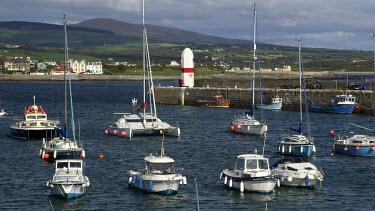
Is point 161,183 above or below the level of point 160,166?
below

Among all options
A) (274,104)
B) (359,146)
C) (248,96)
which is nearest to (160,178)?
(359,146)

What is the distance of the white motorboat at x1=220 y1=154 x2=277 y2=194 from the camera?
39.7 metres

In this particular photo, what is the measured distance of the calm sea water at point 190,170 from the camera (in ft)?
127

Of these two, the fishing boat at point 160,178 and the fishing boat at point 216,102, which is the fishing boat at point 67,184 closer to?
the fishing boat at point 160,178

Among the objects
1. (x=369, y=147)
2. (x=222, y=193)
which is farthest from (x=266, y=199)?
(x=369, y=147)

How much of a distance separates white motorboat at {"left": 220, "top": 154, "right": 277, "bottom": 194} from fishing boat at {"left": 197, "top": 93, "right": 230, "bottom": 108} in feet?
212

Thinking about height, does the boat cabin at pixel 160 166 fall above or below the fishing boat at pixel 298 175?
above

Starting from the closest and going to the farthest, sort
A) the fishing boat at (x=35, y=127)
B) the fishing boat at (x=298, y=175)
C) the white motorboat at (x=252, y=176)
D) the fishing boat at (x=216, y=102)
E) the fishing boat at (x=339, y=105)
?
the white motorboat at (x=252, y=176), the fishing boat at (x=298, y=175), the fishing boat at (x=35, y=127), the fishing boat at (x=339, y=105), the fishing boat at (x=216, y=102)

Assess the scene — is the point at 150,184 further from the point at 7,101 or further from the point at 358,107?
the point at 7,101

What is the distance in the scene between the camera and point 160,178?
39.2 metres

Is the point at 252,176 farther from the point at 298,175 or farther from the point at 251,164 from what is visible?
the point at 298,175

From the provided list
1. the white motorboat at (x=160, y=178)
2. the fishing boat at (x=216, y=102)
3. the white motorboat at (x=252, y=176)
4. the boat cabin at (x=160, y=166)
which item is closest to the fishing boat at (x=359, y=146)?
the white motorboat at (x=252, y=176)

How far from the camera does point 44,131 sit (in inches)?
2518

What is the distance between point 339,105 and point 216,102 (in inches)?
775
